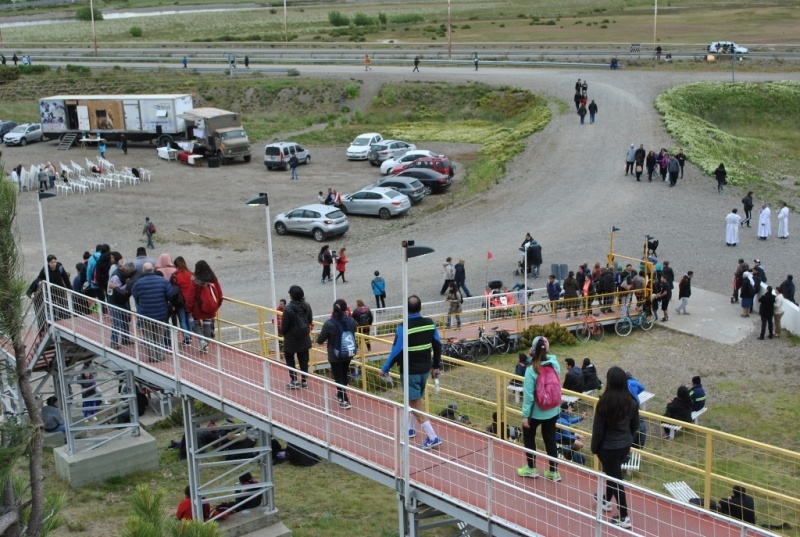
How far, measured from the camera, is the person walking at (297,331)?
13703 mm

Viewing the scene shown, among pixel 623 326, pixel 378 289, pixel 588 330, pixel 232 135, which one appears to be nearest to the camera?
pixel 588 330

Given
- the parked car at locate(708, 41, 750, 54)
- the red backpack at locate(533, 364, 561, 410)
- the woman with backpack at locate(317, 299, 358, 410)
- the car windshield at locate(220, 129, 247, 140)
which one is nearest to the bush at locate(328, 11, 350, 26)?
the parked car at locate(708, 41, 750, 54)

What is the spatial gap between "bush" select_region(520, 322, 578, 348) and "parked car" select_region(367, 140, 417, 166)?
24194mm

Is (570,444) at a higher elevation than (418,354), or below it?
below

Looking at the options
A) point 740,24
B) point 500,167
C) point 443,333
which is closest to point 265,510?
point 443,333

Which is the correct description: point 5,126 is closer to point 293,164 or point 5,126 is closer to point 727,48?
point 293,164

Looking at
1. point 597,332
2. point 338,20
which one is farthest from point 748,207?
point 338,20

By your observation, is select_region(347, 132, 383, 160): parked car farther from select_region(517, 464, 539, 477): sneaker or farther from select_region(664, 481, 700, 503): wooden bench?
select_region(517, 464, 539, 477): sneaker

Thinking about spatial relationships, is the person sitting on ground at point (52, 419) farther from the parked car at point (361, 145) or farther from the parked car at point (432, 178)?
the parked car at point (361, 145)

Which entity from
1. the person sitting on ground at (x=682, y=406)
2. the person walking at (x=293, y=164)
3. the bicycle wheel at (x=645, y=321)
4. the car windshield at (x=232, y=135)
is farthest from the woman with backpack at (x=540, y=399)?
the car windshield at (x=232, y=135)

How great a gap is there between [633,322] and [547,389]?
16975 mm

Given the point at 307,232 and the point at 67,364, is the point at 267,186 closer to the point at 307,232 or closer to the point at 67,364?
the point at 307,232

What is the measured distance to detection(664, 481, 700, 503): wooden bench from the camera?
14.2m

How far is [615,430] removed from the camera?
33.3 feet
